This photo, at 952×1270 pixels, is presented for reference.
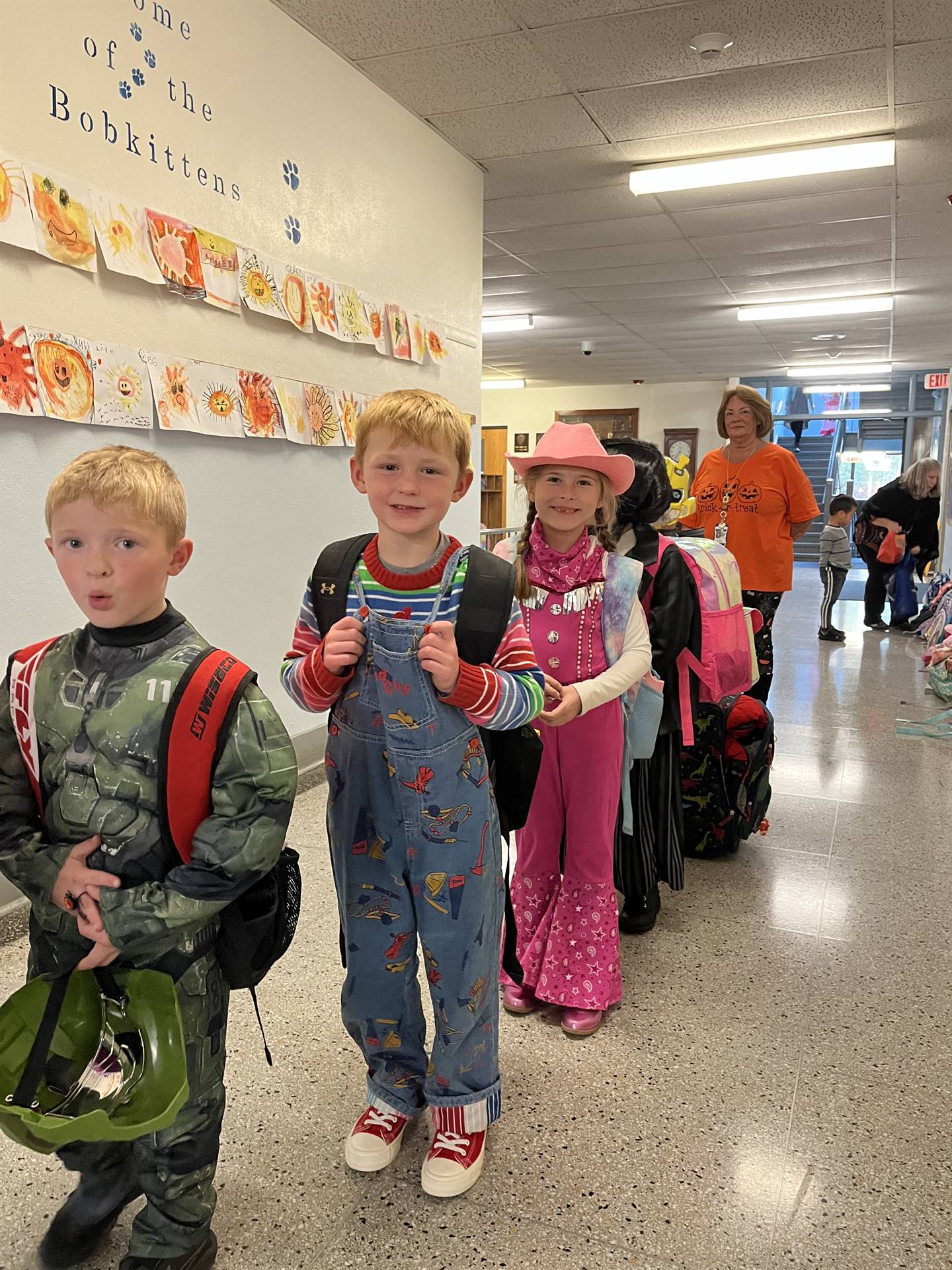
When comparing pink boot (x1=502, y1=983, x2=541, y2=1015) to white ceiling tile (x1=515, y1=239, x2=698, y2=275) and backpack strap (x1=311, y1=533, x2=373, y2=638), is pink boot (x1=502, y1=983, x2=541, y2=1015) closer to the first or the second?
backpack strap (x1=311, y1=533, x2=373, y2=638)

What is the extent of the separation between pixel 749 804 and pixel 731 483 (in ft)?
5.44

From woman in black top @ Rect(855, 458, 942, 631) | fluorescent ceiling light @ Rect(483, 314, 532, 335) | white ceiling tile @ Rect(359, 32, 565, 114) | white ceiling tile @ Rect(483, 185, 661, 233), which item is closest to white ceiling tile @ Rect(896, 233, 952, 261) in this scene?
woman in black top @ Rect(855, 458, 942, 631)

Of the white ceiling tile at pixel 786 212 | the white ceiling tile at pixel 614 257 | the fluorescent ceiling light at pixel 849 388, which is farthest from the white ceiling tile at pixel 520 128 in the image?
the fluorescent ceiling light at pixel 849 388

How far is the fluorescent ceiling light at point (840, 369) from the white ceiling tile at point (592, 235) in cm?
703

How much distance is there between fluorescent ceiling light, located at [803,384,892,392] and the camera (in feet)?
46.9

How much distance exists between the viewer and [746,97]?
4031mm

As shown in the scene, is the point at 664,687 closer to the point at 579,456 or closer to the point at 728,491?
the point at 579,456

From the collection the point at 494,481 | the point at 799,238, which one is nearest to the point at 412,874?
the point at 799,238

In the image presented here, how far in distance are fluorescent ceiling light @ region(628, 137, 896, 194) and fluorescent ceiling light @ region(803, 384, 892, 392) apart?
10275 mm

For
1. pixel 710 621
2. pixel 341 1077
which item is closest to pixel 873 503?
pixel 710 621

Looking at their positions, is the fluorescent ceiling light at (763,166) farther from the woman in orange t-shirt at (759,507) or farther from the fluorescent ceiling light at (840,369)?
the fluorescent ceiling light at (840,369)

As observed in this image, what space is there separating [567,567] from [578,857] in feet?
2.17

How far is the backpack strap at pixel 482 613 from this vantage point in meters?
1.37

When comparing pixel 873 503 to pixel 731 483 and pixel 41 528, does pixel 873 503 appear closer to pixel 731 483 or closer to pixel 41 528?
pixel 731 483
